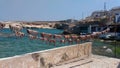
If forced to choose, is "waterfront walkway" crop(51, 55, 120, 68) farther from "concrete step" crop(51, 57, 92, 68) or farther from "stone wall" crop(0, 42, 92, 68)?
"stone wall" crop(0, 42, 92, 68)

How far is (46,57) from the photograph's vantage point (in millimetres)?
7766

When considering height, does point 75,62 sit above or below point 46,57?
below

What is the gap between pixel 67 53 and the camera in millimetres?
8641

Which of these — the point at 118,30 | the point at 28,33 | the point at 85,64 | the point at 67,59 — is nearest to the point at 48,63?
the point at 67,59

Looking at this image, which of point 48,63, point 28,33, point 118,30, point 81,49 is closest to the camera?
point 48,63

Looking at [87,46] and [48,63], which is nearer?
[48,63]

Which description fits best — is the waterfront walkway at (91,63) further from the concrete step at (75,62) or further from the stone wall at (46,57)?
the stone wall at (46,57)

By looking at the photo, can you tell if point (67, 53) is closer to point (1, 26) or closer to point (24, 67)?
point (24, 67)

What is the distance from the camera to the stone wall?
6.68 meters

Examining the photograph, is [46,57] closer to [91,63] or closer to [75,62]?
[75,62]

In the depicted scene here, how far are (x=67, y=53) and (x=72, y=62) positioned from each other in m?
0.37

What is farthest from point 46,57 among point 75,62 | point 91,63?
point 91,63

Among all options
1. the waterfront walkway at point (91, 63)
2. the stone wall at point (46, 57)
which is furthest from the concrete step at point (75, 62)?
the stone wall at point (46, 57)

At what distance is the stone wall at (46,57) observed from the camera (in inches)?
263
